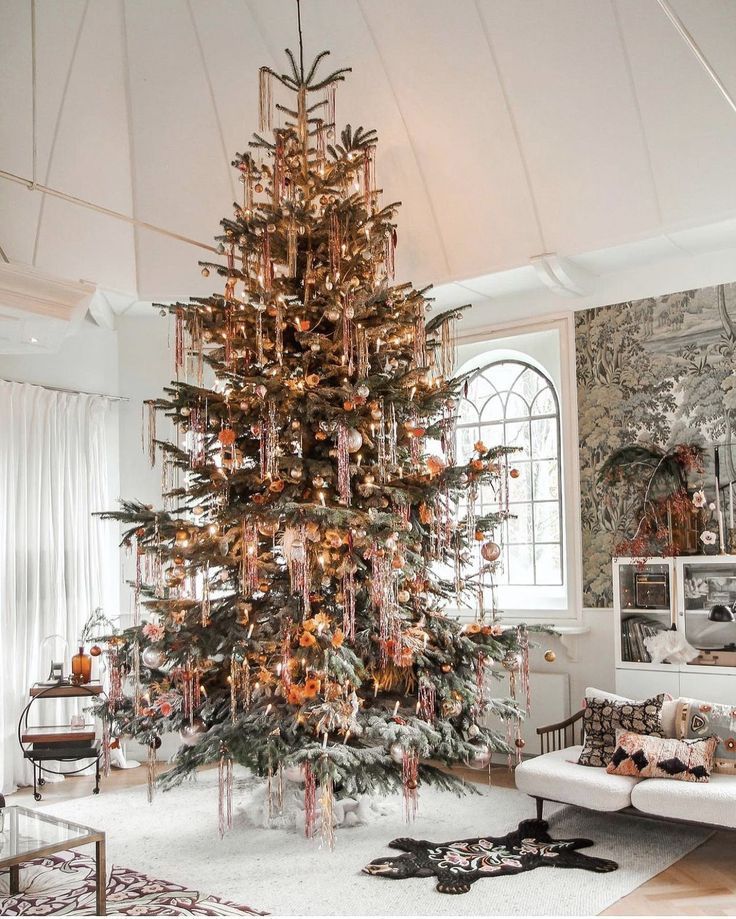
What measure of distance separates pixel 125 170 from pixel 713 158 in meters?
4.23

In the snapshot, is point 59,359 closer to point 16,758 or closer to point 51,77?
point 51,77

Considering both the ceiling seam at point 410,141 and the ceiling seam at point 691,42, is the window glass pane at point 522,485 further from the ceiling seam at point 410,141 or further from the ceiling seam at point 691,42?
the ceiling seam at point 691,42

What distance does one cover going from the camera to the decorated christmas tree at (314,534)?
4.42 m

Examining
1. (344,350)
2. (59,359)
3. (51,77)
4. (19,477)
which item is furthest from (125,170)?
(344,350)

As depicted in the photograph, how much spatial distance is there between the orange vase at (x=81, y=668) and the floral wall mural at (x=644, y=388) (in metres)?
3.72

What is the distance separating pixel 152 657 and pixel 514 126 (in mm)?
4047

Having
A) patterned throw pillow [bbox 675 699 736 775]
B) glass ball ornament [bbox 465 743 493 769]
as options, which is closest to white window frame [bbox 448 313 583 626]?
patterned throw pillow [bbox 675 699 736 775]

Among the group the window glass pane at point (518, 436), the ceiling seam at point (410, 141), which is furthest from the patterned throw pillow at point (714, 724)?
the ceiling seam at point (410, 141)

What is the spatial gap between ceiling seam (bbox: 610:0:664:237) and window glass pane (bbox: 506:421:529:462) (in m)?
2.19

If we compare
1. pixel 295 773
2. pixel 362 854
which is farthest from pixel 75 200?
pixel 362 854

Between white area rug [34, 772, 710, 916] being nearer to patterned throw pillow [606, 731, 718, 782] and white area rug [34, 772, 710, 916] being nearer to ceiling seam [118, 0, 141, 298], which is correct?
patterned throw pillow [606, 731, 718, 782]

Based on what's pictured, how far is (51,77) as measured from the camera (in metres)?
5.91

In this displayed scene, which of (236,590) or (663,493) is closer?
(236,590)

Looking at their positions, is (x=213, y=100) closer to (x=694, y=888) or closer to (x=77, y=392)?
(x=77, y=392)
